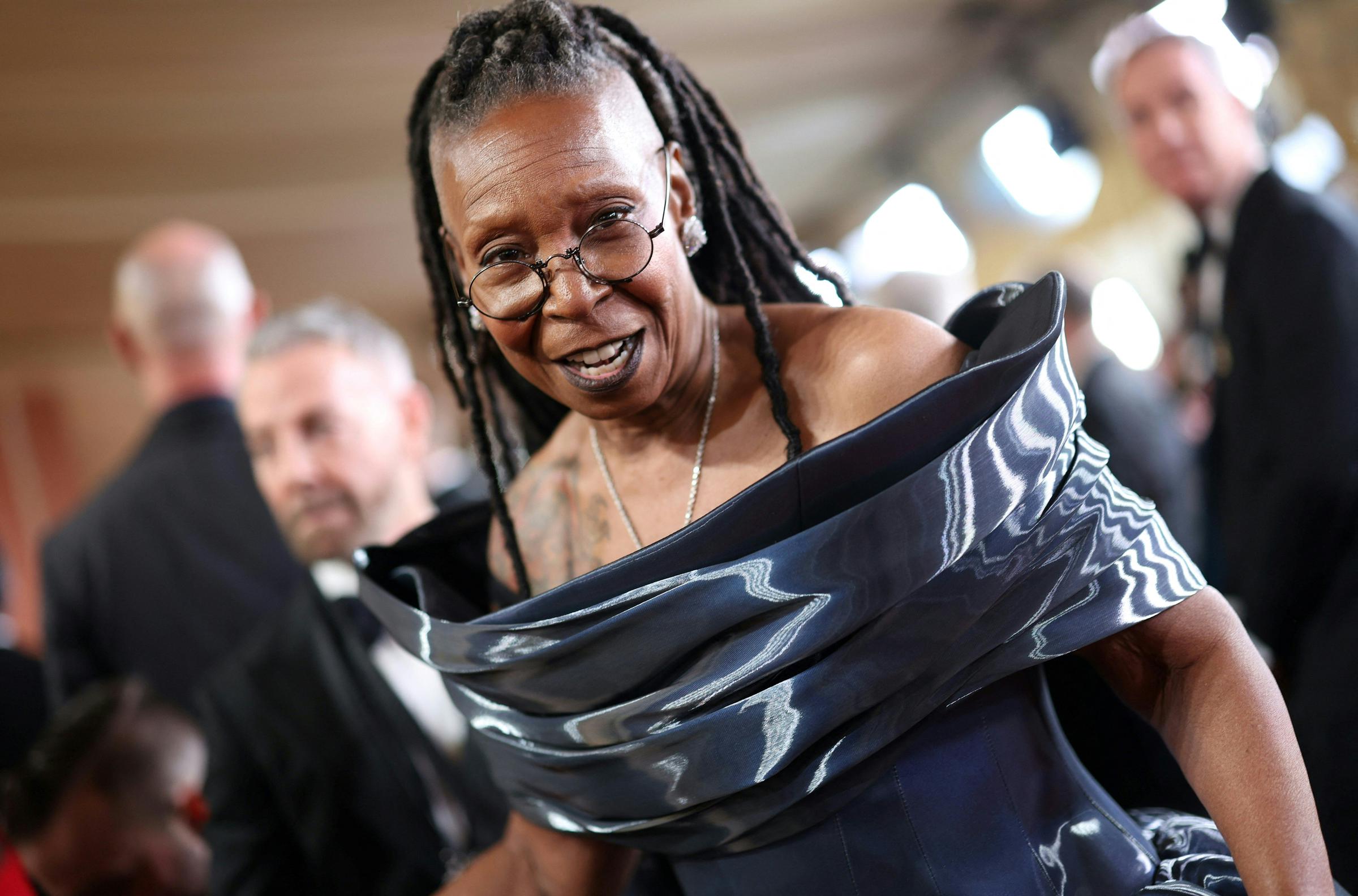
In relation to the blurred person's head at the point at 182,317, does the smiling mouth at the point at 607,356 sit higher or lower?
lower

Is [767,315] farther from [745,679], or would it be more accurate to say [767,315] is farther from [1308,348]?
[1308,348]

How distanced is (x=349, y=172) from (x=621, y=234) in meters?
8.27

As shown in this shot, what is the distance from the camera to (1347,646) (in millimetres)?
1771

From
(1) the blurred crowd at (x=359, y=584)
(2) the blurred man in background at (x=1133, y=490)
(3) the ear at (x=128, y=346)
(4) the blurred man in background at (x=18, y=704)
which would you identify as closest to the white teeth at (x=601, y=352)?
(1) the blurred crowd at (x=359, y=584)

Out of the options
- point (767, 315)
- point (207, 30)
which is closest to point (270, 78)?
point (207, 30)

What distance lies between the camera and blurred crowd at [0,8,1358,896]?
1893 mm

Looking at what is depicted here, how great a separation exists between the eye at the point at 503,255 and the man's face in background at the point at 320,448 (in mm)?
1342

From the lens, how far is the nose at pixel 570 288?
1247 mm

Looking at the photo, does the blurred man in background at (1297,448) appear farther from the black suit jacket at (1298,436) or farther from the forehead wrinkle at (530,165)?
the forehead wrinkle at (530,165)

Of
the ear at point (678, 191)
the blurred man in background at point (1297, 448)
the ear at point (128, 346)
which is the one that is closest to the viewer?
the ear at point (678, 191)

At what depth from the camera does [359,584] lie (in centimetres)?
162

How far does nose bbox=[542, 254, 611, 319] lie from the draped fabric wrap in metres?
0.26

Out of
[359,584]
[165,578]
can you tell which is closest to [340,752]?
[359,584]

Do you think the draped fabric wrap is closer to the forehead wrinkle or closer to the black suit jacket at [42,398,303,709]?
the forehead wrinkle
